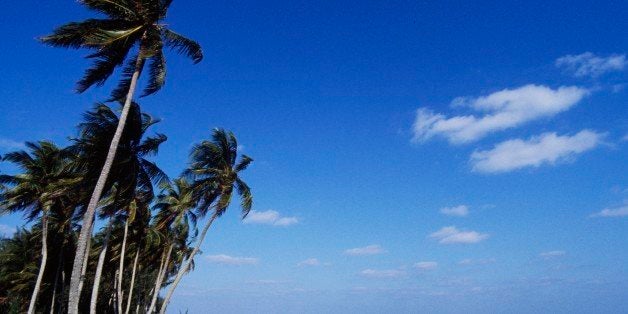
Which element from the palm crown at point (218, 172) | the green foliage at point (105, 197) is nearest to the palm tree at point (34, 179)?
the green foliage at point (105, 197)

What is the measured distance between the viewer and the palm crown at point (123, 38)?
44.2ft

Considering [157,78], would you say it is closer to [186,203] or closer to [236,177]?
[236,177]

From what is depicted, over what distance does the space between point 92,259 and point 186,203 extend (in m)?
16.8

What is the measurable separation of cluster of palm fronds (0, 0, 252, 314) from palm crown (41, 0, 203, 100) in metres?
0.03

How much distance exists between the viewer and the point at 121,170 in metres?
17.8

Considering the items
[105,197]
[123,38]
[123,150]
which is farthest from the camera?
[105,197]

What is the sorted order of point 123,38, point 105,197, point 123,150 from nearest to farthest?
point 123,38 → point 123,150 → point 105,197

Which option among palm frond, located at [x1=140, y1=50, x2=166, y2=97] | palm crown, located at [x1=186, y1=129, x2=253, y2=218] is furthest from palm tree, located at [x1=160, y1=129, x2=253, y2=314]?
palm frond, located at [x1=140, y1=50, x2=166, y2=97]

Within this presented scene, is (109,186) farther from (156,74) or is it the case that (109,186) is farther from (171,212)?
(171,212)

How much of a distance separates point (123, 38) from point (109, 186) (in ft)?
21.9

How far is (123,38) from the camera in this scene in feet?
45.8

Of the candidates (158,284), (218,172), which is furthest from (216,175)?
(158,284)

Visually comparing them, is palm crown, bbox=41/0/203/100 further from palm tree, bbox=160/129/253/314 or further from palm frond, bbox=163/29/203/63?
palm tree, bbox=160/129/253/314

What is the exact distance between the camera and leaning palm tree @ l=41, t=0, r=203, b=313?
13.3 metres
